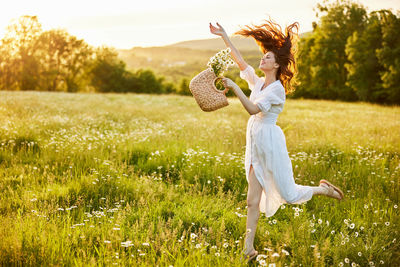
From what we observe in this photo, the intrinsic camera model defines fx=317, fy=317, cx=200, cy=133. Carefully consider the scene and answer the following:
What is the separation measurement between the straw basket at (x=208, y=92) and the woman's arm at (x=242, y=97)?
122 millimetres

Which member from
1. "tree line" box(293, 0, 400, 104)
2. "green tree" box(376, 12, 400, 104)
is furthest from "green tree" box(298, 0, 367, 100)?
"green tree" box(376, 12, 400, 104)

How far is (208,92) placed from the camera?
3529mm

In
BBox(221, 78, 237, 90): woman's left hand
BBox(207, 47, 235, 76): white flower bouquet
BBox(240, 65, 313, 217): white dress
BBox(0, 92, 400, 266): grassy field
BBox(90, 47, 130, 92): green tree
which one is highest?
BBox(90, 47, 130, 92): green tree

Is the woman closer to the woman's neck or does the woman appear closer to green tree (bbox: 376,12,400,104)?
the woman's neck

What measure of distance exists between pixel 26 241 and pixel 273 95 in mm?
3056

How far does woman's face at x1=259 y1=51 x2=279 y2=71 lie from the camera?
3.79m

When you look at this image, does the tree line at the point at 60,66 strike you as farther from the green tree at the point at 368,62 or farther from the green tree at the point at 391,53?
the green tree at the point at 391,53

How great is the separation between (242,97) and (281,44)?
1097mm

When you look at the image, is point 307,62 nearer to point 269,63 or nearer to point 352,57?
point 352,57

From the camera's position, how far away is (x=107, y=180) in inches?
210

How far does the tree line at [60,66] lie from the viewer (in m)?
54.9

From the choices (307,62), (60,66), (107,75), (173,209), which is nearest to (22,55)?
(60,66)

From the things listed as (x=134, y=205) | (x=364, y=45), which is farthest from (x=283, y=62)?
(x=364, y=45)

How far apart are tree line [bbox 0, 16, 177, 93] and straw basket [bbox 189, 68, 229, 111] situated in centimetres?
6055
